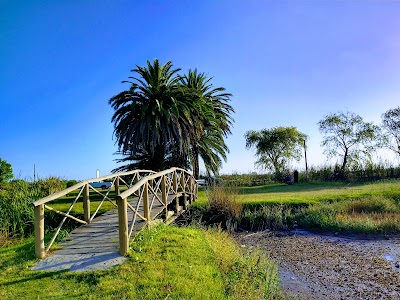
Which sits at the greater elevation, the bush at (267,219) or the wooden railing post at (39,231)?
the wooden railing post at (39,231)

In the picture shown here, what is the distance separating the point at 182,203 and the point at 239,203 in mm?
2343

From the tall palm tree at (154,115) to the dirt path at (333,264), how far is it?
10.1m

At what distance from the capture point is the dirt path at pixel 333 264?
6.83m

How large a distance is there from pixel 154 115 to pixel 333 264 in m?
13.8

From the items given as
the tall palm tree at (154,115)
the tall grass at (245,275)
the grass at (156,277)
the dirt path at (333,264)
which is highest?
the tall palm tree at (154,115)

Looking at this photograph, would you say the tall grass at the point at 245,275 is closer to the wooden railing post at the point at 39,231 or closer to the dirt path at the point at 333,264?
the dirt path at the point at 333,264

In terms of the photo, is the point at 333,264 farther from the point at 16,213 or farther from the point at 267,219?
the point at 16,213

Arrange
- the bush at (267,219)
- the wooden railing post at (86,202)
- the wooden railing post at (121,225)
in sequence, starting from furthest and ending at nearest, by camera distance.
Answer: the bush at (267,219) < the wooden railing post at (86,202) < the wooden railing post at (121,225)

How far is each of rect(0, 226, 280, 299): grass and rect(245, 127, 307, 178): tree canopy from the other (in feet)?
115

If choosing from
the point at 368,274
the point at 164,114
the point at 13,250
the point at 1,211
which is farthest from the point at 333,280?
the point at 164,114

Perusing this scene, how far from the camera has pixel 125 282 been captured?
16.8 ft

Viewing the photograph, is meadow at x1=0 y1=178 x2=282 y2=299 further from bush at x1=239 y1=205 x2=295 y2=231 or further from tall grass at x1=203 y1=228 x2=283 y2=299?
bush at x1=239 y1=205 x2=295 y2=231

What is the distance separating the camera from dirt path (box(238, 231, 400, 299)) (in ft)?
22.4

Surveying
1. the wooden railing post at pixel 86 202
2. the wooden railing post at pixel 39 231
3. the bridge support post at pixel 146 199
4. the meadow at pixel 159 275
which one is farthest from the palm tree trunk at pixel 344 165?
the wooden railing post at pixel 39 231
